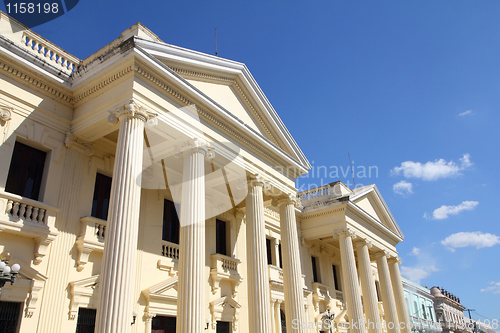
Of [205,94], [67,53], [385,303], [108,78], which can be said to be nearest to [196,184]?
[205,94]

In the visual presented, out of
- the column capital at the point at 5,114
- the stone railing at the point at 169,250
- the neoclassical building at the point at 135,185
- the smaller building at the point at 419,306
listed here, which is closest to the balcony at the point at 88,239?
the neoclassical building at the point at 135,185

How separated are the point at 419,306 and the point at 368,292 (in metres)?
26.1

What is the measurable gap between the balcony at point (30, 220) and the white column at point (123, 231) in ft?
6.73

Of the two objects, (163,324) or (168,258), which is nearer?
(163,324)

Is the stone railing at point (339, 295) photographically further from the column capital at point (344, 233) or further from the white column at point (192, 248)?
the white column at point (192, 248)

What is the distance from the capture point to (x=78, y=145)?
33.6 ft

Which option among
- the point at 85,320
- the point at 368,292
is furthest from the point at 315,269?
the point at 85,320

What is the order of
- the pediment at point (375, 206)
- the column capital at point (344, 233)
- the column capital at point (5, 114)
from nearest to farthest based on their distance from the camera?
the column capital at point (5, 114) → the column capital at point (344, 233) → the pediment at point (375, 206)

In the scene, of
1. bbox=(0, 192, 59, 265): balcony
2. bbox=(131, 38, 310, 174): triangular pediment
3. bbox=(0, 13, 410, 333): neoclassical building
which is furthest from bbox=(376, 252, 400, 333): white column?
bbox=(0, 192, 59, 265): balcony

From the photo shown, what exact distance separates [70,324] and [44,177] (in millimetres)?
3439

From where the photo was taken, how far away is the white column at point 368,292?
→ 1739 cm

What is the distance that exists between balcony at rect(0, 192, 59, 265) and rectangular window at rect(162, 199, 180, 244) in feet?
13.1

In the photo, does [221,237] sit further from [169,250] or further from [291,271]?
[291,271]

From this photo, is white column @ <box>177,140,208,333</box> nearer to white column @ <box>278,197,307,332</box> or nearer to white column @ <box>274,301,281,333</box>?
white column @ <box>278,197,307,332</box>
